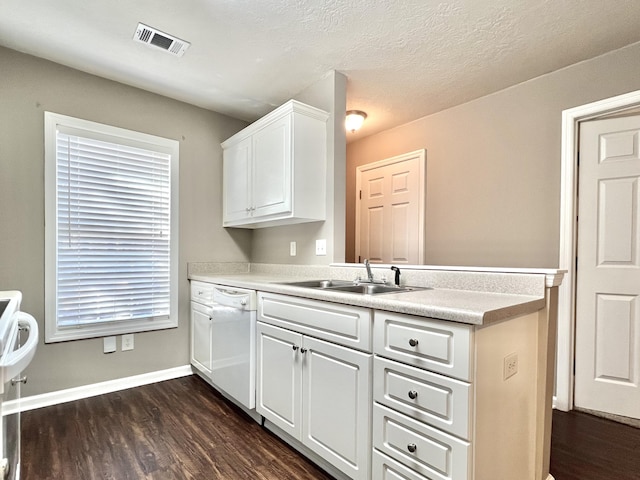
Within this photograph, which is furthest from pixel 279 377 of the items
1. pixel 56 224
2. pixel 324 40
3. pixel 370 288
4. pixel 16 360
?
pixel 324 40

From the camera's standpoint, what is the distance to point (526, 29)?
2037mm

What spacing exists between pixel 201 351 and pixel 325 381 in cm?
158

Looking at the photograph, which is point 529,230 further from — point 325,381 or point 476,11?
point 325,381

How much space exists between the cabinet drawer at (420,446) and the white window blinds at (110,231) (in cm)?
227

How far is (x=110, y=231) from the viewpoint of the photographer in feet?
8.79

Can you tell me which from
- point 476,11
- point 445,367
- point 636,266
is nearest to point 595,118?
point 636,266

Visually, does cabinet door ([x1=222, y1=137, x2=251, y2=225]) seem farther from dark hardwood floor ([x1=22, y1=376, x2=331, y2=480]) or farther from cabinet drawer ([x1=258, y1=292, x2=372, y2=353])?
dark hardwood floor ([x1=22, y1=376, x2=331, y2=480])

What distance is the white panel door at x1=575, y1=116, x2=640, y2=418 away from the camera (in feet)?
7.29

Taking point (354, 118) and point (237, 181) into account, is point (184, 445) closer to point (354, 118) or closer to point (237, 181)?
point (237, 181)

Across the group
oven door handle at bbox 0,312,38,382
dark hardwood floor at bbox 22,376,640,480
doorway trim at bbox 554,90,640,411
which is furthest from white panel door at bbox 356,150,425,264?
oven door handle at bbox 0,312,38,382

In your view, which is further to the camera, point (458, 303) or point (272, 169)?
point (272, 169)

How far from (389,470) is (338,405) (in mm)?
334

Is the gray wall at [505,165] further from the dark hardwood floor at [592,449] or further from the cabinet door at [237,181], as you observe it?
the cabinet door at [237,181]

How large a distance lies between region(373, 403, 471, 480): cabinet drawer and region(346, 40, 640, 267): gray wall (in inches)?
75.2
